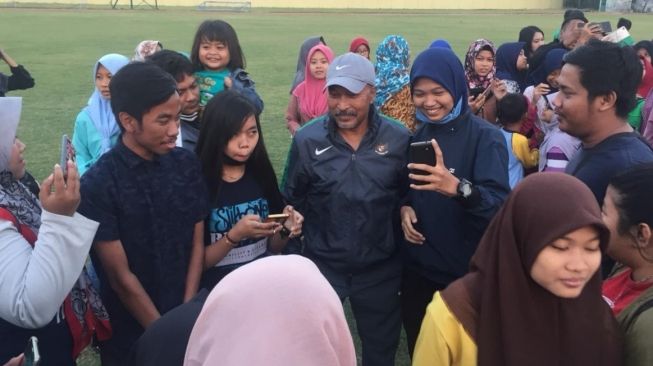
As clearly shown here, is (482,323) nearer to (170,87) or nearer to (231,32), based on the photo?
(170,87)

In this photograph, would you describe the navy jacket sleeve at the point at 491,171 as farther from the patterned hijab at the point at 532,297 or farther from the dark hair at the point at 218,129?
the dark hair at the point at 218,129

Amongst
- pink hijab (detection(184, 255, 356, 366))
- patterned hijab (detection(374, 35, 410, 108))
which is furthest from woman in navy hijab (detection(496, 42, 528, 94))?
pink hijab (detection(184, 255, 356, 366))

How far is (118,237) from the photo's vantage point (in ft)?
8.41

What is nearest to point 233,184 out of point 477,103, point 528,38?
point 477,103

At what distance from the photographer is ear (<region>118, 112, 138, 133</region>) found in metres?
2.63

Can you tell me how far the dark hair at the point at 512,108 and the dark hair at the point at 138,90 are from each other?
3124 mm

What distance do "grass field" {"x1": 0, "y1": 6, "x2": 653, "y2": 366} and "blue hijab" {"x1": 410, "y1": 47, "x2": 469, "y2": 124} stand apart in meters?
1.75

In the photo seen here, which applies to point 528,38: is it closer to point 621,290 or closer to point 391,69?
point 391,69

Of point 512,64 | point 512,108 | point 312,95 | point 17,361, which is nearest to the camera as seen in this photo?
point 17,361


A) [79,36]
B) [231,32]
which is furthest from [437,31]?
[231,32]

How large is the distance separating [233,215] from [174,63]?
1.14m

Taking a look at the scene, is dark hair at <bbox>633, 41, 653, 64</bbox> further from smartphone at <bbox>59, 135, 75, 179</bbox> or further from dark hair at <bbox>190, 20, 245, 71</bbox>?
smartphone at <bbox>59, 135, 75, 179</bbox>

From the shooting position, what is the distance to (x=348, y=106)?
3.20 m

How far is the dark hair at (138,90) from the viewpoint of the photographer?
2617 millimetres
